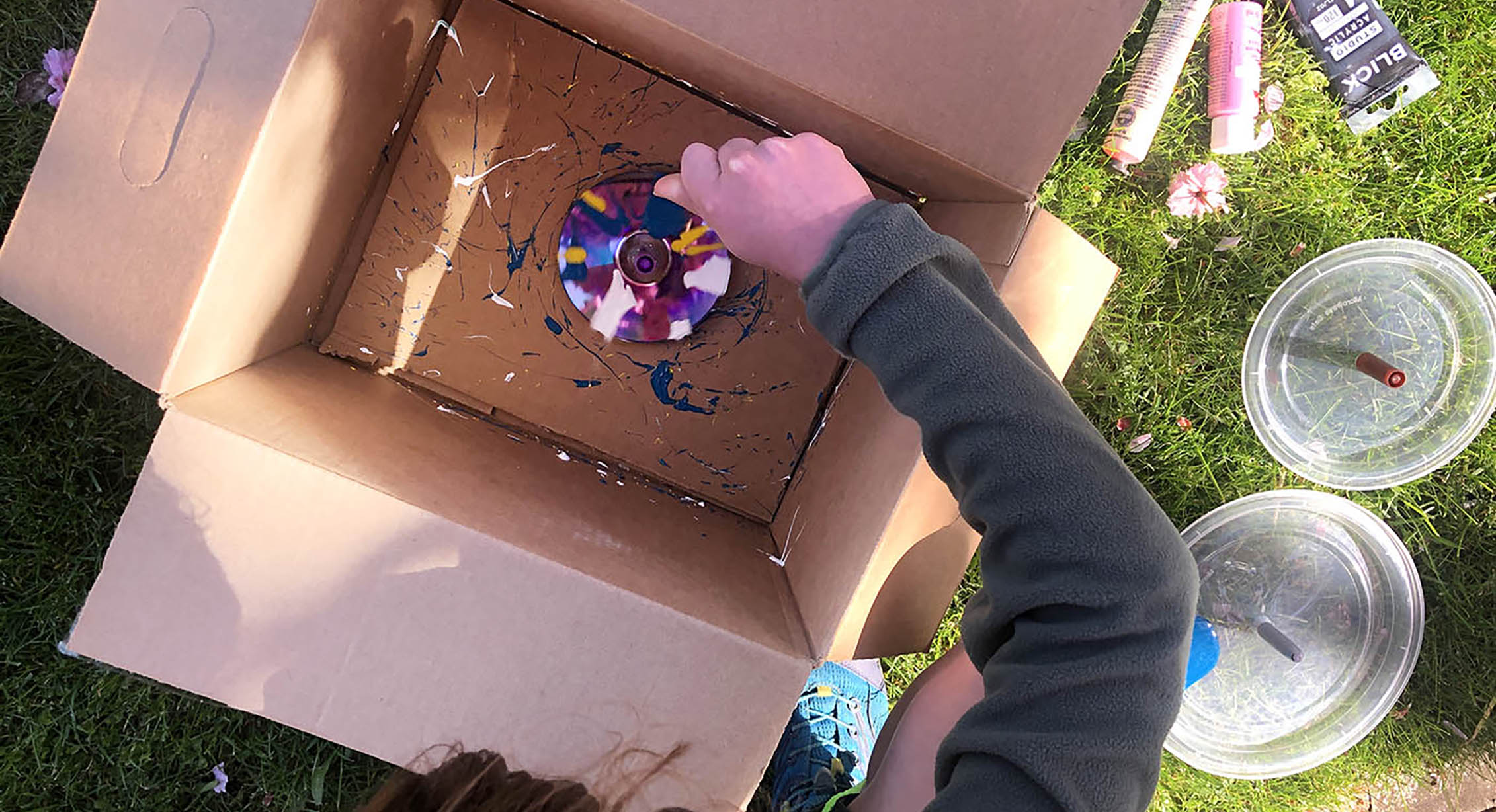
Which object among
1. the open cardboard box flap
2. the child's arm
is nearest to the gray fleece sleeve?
the child's arm

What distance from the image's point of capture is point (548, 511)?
2.40 feet

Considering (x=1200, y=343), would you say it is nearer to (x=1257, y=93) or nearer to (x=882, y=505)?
(x=1257, y=93)

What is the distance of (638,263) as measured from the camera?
93 centimetres

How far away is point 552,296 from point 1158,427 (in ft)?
2.67

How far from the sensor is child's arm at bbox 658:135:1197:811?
0.60 metres

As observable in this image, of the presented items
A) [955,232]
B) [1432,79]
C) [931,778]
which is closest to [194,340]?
[955,232]

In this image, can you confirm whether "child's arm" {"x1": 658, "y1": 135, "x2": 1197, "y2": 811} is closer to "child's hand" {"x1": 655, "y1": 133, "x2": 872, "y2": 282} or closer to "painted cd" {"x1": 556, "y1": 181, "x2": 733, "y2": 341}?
"child's hand" {"x1": 655, "y1": 133, "x2": 872, "y2": 282}

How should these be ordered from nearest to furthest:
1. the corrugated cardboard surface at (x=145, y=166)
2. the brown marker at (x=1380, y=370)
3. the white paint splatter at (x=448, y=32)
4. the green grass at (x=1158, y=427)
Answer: the corrugated cardboard surface at (x=145, y=166), the white paint splatter at (x=448, y=32), the brown marker at (x=1380, y=370), the green grass at (x=1158, y=427)

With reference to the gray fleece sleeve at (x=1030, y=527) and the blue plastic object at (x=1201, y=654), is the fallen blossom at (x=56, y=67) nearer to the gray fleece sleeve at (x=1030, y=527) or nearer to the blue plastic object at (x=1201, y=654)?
the gray fleece sleeve at (x=1030, y=527)

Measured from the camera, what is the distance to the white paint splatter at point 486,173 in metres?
0.92

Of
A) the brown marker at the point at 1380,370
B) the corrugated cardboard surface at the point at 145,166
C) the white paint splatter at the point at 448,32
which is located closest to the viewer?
the corrugated cardboard surface at the point at 145,166

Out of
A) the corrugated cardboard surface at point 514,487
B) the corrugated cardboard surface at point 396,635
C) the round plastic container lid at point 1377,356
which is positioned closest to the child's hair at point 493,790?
the corrugated cardboard surface at point 396,635

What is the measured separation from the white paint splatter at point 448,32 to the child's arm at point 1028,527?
1.61 ft

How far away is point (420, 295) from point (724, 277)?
0.31 meters
